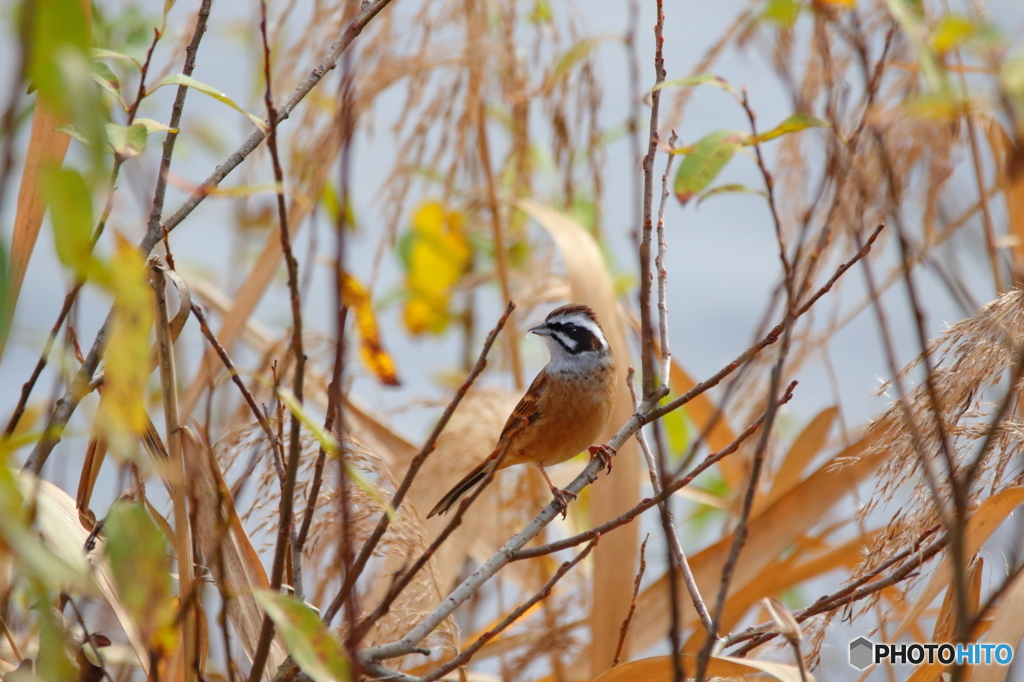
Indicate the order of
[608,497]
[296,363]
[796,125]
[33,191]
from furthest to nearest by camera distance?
[608,497]
[796,125]
[33,191]
[296,363]

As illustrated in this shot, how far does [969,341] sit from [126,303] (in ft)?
6.26

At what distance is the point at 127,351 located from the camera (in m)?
0.80

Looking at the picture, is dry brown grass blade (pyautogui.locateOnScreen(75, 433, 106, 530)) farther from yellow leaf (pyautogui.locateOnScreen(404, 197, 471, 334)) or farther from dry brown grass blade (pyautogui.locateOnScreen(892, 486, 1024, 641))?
yellow leaf (pyautogui.locateOnScreen(404, 197, 471, 334))

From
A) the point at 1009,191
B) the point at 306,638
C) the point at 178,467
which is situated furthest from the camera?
the point at 1009,191

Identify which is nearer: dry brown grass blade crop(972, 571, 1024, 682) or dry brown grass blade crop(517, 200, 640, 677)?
Answer: dry brown grass blade crop(972, 571, 1024, 682)

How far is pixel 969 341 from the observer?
205 cm

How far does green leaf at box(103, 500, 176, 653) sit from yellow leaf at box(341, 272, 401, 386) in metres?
2.20

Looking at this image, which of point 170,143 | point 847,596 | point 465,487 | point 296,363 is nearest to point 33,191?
point 170,143

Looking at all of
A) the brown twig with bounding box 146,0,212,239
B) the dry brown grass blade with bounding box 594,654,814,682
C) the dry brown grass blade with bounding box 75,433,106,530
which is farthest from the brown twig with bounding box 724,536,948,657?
the brown twig with bounding box 146,0,212,239

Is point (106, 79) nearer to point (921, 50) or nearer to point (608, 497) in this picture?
point (921, 50)

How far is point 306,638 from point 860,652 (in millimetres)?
1964

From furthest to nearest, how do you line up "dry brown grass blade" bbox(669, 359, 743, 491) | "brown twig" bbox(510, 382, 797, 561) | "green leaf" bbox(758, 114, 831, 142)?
"dry brown grass blade" bbox(669, 359, 743, 491) → "green leaf" bbox(758, 114, 831, 142) → "brown twig" bbox(510, 382, 797, 561)

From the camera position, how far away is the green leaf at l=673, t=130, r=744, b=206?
6.92 ft

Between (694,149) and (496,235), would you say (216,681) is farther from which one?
(496,235)
